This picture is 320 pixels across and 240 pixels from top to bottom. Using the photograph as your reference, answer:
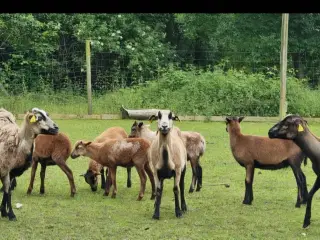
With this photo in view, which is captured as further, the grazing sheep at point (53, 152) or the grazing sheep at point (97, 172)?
the grazing sheep at point (97, 172)

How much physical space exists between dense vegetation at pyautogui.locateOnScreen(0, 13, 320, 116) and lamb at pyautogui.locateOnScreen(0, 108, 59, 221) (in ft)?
32.0

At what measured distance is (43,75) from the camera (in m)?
20.2

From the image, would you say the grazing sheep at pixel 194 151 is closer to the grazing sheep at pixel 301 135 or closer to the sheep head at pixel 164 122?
the sheep head at pixel 164 122

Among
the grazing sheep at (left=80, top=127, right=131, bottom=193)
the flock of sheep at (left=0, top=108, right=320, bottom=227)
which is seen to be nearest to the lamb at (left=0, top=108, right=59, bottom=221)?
the flock of sheep at (left=0, top=108, right=320, bottom=227)

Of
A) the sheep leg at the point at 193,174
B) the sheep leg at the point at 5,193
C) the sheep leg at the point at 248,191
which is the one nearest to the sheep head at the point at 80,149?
the sheep leg at the point at 193,174

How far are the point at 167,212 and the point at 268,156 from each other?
1505mm

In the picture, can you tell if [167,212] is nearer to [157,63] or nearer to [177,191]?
[177,191]

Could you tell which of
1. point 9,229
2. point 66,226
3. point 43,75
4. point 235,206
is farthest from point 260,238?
point 43,75

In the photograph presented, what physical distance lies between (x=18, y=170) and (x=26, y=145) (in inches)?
12.0

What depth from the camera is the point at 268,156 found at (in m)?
7.77

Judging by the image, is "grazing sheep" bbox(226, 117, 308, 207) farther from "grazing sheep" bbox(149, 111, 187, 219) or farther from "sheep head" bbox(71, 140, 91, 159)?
"sheep head" bbox(71, 140, 91, 159)

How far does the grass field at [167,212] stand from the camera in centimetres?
641

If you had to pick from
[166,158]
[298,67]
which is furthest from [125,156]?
[298,67]

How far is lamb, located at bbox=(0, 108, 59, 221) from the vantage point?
6.91 meters
